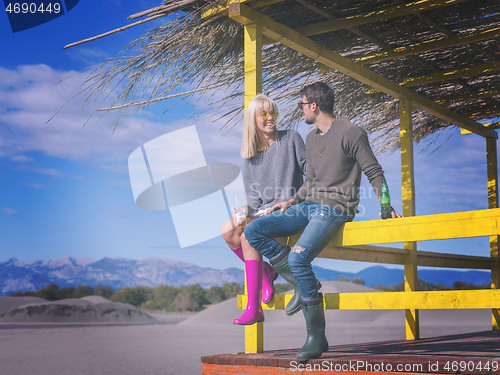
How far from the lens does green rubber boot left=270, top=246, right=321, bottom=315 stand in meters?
3.73

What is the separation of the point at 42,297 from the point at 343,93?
1323 inches

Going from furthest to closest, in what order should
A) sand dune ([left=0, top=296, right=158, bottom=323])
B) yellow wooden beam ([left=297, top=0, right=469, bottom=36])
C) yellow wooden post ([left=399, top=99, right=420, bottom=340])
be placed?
sand dune ([left=0, top=296, right=158, bottom=323]) → yellow wooden post ([left=399, top=99, right=420, bottom=340]) → yellow wooden beam ([left=297, top=0, right=469, bottom=36])

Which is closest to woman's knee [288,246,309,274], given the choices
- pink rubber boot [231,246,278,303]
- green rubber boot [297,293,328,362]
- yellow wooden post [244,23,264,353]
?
green rubber boot [297,293,328,362]

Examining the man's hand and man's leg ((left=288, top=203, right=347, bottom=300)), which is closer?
man's leg ((left=288, top=203, right=347, bottom=300))

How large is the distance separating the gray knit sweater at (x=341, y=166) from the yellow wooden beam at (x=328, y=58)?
113 centimetres

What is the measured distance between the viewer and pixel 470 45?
224 inches

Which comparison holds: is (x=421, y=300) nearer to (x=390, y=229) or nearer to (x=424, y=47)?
(x=390, y=229)

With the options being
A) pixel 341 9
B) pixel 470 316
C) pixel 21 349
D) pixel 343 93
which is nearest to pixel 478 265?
pixel 343 93

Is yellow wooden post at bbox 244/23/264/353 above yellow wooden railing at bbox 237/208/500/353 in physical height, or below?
above

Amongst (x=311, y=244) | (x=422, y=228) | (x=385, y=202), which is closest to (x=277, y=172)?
(x=311, y=244)

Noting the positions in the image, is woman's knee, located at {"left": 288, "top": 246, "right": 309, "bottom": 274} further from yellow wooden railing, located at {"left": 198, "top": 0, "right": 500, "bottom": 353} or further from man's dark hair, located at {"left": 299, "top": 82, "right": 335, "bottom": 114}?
man's dark hair, located at {"left": 299, "top": 82, "right": 335, "bottom": 114}

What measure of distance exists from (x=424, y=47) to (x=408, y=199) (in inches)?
64.1

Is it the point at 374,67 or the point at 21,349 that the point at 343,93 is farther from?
the point at 21,349

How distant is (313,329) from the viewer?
3.48 meters
